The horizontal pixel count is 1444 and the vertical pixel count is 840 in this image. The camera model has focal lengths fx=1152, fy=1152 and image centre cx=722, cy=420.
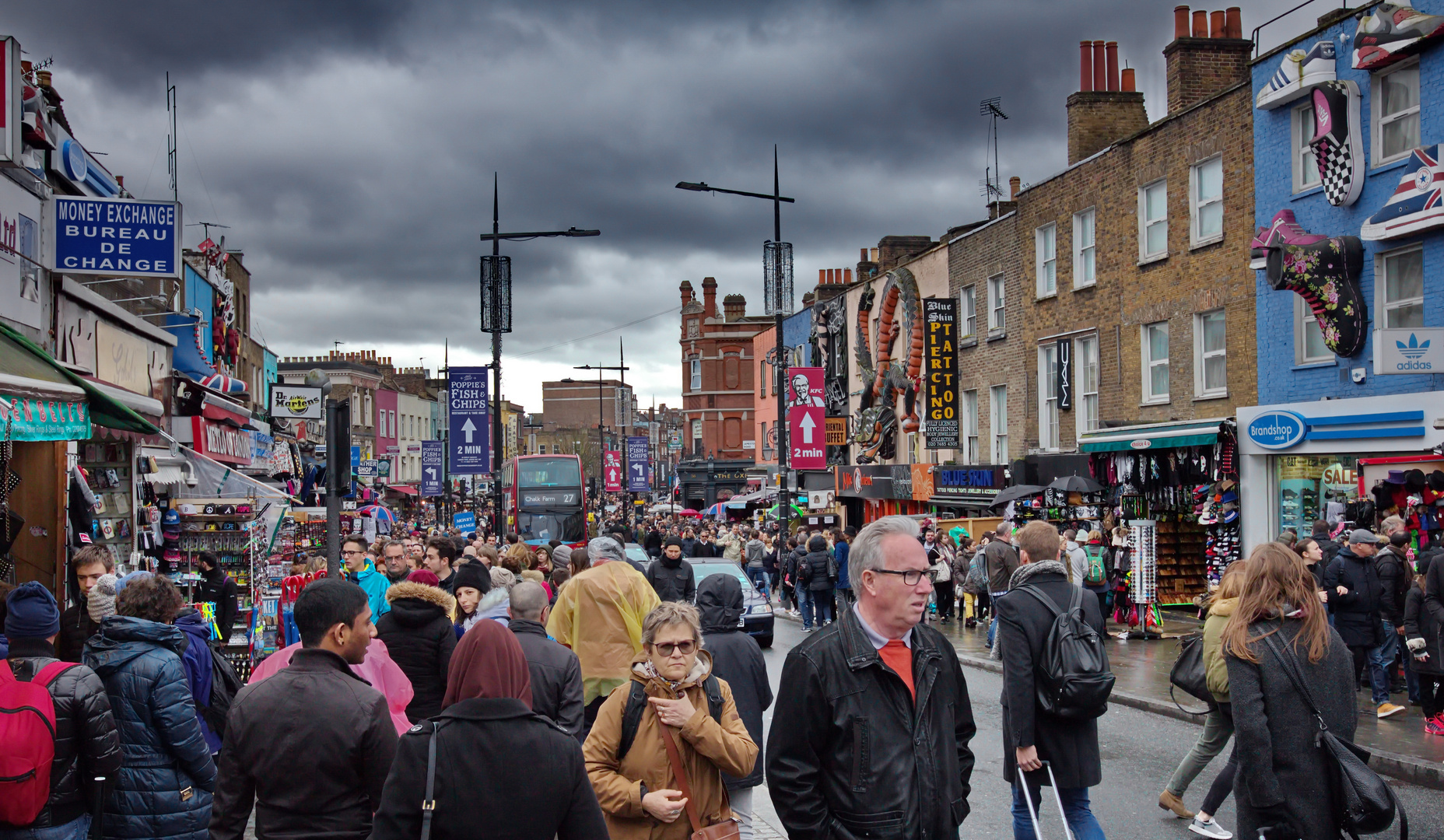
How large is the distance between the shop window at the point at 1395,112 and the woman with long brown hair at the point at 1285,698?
44.6 feet

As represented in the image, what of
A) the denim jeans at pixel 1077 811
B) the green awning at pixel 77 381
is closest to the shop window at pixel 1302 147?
the denim jeans at pixel 1077 811

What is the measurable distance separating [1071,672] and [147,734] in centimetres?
434

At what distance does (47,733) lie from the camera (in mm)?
4734

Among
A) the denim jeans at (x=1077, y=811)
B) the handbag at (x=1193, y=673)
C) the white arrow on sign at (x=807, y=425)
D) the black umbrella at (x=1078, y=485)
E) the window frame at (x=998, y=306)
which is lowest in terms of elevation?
the denim jeans at (x=1077, y=811)

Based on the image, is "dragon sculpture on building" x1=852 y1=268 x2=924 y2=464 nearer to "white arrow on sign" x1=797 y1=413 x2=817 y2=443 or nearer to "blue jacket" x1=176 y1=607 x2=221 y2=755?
"white arrow on sign" x1=797 y1=413 x2=817 y2=443

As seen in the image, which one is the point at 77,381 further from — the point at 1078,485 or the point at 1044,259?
the point at 1044,259

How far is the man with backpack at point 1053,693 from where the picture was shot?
5.66 m

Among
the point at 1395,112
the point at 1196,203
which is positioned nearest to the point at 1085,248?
the point at 1196,203

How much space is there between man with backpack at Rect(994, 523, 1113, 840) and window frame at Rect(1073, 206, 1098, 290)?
1897 centimetres

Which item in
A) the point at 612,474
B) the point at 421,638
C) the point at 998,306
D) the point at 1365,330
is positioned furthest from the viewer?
the point at 612,474

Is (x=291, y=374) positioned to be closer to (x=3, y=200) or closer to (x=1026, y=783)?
(x=3, y=200)

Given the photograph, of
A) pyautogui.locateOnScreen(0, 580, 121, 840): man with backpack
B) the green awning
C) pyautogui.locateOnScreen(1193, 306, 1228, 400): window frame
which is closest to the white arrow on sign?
pyautogui.locateOnScreen(1193, 306, 1228, 400): window frame

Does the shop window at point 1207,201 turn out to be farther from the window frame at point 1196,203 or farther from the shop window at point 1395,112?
the shop window at point 1395,112

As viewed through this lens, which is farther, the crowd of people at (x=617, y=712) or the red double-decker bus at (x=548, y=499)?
the red double-decker bus at (x=548, y=499)
